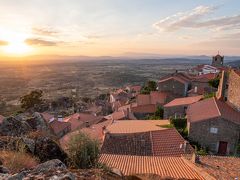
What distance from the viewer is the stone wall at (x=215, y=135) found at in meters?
23.1

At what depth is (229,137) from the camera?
23.2 m

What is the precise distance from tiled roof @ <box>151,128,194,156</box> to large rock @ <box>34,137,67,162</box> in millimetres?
12438

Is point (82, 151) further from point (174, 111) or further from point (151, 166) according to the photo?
point (174, 111)

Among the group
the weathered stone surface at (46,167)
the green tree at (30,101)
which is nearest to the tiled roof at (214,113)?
the weathered stone surface at (46,167)

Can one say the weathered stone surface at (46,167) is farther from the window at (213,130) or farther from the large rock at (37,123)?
the window at (213,130)

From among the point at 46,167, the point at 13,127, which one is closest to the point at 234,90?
the point at 13,127

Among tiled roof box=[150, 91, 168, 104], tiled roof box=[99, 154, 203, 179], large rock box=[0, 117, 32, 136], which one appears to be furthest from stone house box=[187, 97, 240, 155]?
tiled roof box=[150, 91, 168, 104]

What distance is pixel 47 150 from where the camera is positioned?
7.91 meters

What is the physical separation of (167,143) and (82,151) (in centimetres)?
1382

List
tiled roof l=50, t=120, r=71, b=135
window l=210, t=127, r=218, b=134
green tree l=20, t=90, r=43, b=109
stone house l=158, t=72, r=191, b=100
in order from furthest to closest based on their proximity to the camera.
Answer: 1. green tree l=20, t=90, r=43, b=109
2. stone house l=158, t=72, r=191, b=100
3. tiled roof l=50, t=120, r=71, b=135
4. window l=210, t=127, r=218, b=134

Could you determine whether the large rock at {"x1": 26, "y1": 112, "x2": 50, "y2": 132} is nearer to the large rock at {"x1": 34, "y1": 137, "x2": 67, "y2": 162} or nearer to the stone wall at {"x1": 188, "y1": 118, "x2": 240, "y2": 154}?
the large rock at {"x1": 34, "y1": 137, "x2": 67, "y2": 162}

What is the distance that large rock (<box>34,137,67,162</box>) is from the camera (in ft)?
25.6

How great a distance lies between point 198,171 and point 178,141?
359 inches

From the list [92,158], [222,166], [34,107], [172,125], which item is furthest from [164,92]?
[92,158]
